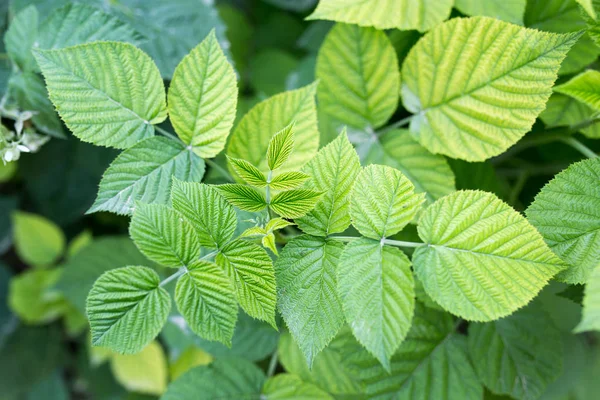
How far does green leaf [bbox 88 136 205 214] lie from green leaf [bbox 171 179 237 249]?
68 millimetres

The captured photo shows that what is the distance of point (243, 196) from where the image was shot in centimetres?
59

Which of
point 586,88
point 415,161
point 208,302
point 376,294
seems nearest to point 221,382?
point 208,302

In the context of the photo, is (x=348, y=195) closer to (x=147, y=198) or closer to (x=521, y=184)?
(x=147, y=198)

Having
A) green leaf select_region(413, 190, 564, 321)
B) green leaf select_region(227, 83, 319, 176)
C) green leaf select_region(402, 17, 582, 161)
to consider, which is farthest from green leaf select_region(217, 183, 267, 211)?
green leaf select_region(402, 17, 582, 161)

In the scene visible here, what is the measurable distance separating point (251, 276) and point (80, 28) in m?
0.56

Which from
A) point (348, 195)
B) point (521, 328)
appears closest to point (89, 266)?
point (348, 195)

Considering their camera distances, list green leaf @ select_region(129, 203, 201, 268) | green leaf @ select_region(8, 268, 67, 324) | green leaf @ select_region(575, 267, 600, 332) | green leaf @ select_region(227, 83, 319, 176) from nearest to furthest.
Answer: green leaf @ select_region(575, 267, 600, 332) < green leaf @ select_region(129, 203, 201, 268) < green leaf @ select_region(227, 83, 319, 176) < green leaf @ select_region(8, 268, 67, 324)

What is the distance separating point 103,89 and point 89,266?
73cm

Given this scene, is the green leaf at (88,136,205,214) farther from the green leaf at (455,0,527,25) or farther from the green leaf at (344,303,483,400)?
the green leaf at (455,0,527,25)

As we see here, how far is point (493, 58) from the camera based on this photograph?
0.68 metres

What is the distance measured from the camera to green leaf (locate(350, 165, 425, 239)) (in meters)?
0.57

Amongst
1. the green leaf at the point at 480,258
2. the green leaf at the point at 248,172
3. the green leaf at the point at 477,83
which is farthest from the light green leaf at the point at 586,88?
the green leaf at the point at 248,172

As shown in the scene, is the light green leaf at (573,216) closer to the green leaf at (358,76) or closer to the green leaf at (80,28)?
the green leaf at (358,76)

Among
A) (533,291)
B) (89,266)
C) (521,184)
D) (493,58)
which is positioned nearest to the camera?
(533,291)
